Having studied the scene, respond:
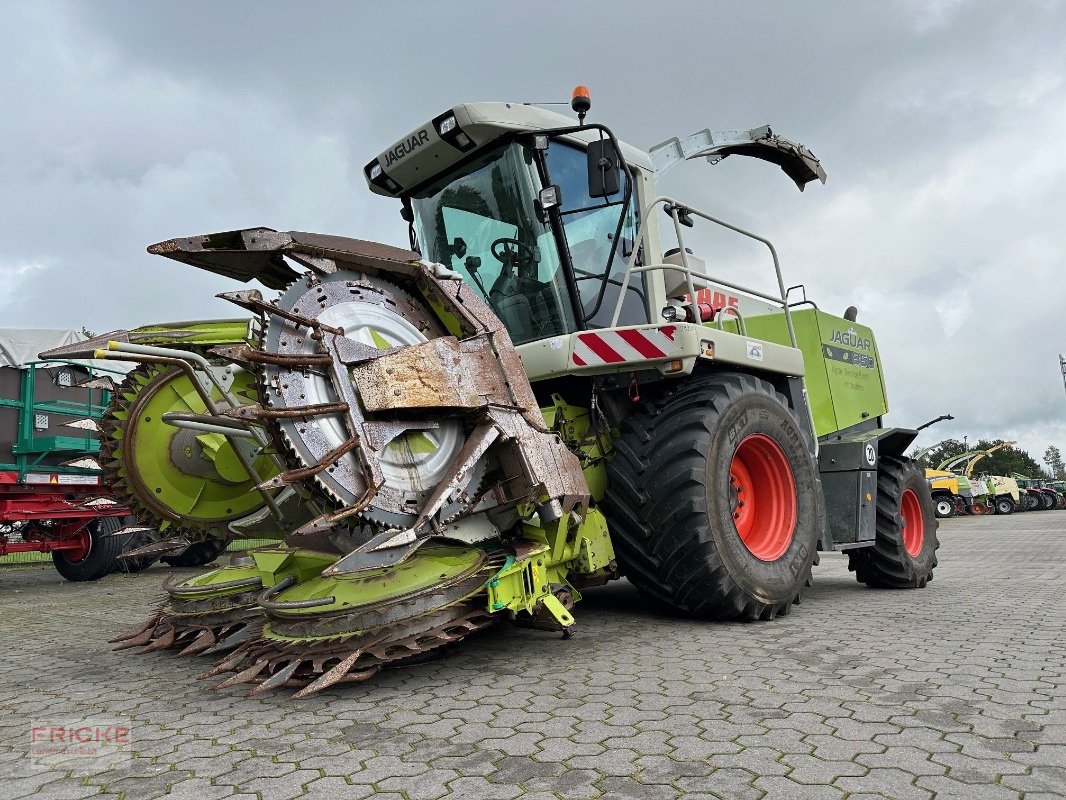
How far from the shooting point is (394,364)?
315 cm

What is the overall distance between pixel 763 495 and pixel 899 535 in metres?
1.97

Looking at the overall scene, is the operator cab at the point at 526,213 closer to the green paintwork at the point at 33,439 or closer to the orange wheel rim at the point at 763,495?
the orange wheel rim at the point at 763,495

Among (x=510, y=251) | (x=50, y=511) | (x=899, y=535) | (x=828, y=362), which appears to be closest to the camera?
(x=510, y=251)

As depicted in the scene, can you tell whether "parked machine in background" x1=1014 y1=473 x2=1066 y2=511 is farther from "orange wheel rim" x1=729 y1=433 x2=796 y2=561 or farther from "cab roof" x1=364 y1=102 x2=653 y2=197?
"cab roof" x1=364 y1=102 x2=653 y2=197

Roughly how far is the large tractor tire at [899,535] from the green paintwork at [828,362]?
563 mm

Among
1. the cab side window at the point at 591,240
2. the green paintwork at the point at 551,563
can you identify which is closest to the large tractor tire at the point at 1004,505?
the cab side window at the point at 591,240

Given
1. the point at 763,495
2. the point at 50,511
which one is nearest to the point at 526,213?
the point at 763,495

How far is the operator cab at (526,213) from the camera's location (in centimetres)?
428

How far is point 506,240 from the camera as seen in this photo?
448 cm

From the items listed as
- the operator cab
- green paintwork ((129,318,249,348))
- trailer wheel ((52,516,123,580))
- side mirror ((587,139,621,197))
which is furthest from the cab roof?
trailer wheel ((52,516,123,580))

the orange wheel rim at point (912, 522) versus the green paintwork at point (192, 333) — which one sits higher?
the green paintwork at point (192, 333)

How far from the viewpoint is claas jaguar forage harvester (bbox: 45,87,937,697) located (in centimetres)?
298

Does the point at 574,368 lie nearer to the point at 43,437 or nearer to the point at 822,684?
the point at 822,684

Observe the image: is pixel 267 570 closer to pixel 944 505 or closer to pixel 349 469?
pixel 349 469
